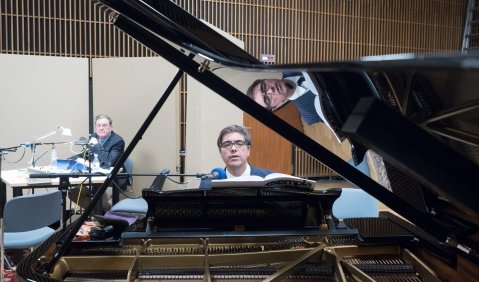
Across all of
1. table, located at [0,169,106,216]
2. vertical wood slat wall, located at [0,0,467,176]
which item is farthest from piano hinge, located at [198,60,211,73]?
vertical wood slat wall, located at [0,0,467,176]

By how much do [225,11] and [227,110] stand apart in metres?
2.55

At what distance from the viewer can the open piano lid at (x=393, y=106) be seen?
0.73 m

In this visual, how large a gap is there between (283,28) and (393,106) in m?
6.45

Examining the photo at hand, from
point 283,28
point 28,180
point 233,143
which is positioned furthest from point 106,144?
point 283,28

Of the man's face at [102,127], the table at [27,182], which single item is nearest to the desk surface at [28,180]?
the table at [27,182]

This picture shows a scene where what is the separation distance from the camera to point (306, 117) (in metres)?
1.82

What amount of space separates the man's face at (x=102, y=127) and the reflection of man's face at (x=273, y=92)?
11.9 feet

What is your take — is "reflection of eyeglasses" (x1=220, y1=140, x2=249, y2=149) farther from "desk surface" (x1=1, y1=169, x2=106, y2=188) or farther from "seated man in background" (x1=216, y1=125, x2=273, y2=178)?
"desk surface" (x1=1, y1=169, x2=106, y2=188)

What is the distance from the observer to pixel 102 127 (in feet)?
16.1

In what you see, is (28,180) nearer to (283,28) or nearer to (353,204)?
(353,204)

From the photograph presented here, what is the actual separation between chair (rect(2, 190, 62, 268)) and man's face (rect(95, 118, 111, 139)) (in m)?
1.56

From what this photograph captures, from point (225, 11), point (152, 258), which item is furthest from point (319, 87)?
point (225, 11)

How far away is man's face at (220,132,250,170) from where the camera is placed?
10.0 feet

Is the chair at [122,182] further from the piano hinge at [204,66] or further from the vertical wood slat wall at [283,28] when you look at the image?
the piano hinge at [204,66]
